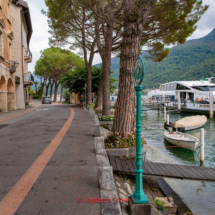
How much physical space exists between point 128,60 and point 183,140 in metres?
7.41

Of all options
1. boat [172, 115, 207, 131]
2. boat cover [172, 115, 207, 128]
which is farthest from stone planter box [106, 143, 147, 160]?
boat cover [172, 115, 207, 128]

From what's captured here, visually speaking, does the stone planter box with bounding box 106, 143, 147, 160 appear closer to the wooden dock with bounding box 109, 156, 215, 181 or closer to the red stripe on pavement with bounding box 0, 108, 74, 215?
the wooden dock with bounding box 109, 156, 215, 181

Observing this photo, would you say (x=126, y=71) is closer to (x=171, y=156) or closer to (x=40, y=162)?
(x=40, y=162)

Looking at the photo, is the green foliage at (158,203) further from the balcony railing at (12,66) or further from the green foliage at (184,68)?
the green foliage at (184,68)

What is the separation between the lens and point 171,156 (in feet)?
37.6

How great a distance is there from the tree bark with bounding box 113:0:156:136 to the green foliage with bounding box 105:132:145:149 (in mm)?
197

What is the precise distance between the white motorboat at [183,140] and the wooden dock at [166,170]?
5.29 m

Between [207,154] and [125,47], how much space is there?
8359mm

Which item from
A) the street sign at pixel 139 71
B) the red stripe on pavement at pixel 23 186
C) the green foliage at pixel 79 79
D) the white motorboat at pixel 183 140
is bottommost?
the white motorboat at pixel 183 140

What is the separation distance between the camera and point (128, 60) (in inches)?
270

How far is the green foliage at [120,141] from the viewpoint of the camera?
6672mm

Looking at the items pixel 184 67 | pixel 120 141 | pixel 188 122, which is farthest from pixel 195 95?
pixel 184 67

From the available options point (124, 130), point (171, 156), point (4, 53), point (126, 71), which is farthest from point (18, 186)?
point (4, 53)

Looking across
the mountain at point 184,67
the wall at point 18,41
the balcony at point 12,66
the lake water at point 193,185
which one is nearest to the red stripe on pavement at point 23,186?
the lake water at point 193,185
